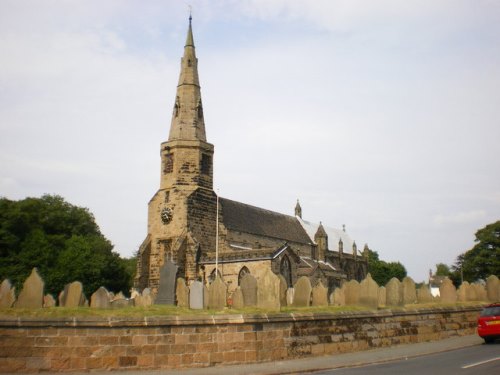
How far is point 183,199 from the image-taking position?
4447 cm

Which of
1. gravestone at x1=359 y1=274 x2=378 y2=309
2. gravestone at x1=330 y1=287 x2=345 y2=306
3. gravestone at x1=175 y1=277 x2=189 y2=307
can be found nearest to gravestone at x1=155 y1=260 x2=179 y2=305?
gravestone at x1=175 y1=277 x2=189 y2=307

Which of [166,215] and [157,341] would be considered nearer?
[157,341]

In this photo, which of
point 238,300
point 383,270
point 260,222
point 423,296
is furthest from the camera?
point 383,270

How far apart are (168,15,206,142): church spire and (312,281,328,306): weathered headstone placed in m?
29.3

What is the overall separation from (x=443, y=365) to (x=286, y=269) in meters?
32.1

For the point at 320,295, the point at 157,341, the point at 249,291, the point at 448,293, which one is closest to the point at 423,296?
the point at 448,293

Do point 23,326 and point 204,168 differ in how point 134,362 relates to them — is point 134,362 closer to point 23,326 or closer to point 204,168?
point 23,326

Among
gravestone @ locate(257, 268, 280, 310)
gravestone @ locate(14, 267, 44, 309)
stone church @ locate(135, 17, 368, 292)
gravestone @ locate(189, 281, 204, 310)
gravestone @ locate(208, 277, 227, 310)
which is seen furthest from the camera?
stone church @ locate(135, 17, 368, 292)

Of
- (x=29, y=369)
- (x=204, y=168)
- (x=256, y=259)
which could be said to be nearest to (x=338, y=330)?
(x=29, y=369)

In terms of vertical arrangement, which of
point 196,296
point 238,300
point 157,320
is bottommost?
point 157,320

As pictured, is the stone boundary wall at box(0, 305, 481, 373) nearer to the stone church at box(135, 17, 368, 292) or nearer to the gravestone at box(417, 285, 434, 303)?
the gravestone at box(417, 285, 434, 303)

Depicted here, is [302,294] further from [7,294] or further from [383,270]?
[383,270]

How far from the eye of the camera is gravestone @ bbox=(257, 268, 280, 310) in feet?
52.4

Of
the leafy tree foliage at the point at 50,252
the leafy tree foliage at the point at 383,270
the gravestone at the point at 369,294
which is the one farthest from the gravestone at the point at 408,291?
the leafy tree foliage at the point at 383,270
